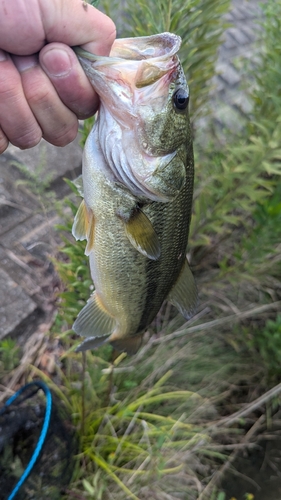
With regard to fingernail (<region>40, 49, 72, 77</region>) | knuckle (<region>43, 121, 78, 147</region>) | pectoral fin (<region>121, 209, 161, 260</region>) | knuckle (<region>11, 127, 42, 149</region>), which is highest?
fingernail (<region>40, 49, 72, 77</region>)

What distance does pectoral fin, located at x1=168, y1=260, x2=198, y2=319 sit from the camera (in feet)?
4.39

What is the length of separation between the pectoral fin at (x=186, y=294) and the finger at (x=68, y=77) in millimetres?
671

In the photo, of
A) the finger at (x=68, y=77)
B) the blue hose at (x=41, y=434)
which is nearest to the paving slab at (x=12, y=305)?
the blue hose at (x=41, y=434)

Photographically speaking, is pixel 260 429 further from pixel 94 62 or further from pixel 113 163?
pixel 94 62

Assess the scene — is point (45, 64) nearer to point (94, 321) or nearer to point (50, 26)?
point (50, 26)

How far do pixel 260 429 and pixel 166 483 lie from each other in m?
0.79

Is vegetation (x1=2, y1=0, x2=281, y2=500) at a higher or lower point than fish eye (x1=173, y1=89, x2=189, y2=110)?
lower

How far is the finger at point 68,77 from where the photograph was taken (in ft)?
2.56

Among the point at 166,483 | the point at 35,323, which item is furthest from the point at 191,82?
the point at 166,483

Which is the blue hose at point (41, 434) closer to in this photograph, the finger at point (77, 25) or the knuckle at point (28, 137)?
the knuckle at point (28, 137)

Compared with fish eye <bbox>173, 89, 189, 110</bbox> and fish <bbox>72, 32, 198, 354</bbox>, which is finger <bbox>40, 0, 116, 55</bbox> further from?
fish eye <bbox>173, 89, 189, 110</bbox>

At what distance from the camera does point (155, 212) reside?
3.58 feet

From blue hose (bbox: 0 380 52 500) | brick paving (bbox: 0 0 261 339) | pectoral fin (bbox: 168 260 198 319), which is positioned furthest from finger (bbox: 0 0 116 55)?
blue hose (bbox: 0 380 52 500)

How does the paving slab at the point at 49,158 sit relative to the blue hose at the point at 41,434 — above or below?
above
